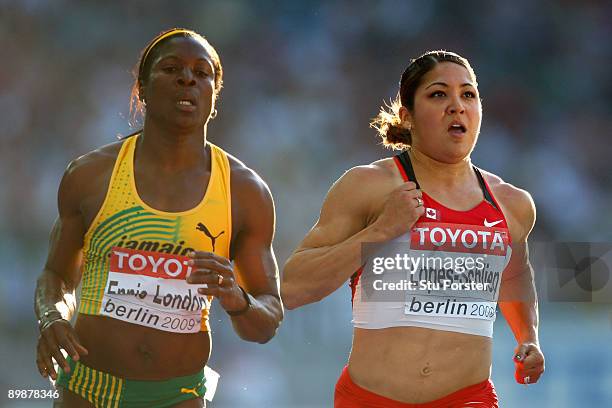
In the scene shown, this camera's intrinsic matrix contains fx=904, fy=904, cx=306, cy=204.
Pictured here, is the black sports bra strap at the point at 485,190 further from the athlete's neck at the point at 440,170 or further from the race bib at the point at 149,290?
the race bib at the point at 149,290

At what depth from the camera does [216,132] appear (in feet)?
35.1

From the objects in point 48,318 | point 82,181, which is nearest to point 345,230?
point 82,181

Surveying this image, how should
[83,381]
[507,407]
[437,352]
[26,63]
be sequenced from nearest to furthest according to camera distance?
[83,381], [437,352], [507,407], [26,63]

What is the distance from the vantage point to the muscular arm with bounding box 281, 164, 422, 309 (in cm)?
353

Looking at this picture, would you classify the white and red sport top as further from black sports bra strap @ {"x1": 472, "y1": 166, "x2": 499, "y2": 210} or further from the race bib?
the race bib

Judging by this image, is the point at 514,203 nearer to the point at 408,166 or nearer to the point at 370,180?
the point at 408,166

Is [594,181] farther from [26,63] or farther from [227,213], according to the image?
[227,213]

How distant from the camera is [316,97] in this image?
11.2 metres

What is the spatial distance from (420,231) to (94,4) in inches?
324

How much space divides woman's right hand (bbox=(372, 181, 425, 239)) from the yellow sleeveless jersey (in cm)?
65

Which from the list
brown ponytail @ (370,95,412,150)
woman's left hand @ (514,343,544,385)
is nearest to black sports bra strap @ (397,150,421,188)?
brown ponytail @ (370,95,412,150)

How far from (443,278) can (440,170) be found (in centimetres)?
50

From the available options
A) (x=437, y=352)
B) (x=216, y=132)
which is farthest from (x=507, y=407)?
(x=216, y=132)

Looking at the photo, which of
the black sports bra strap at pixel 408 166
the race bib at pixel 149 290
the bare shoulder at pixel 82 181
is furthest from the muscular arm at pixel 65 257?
the black sports bra strap at pixel 408 166
